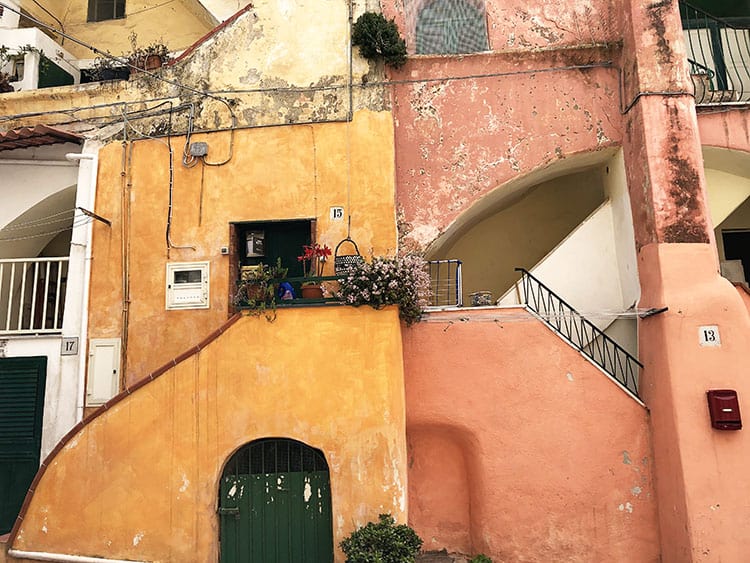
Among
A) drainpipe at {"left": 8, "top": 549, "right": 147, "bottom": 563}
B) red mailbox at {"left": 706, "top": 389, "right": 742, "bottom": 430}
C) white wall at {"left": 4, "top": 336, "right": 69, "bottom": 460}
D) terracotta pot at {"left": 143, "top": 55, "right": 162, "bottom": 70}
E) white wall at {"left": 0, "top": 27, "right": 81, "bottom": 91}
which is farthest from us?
white wall at {"left": 0, "top": 27, "right": 81, "bottom": 91}

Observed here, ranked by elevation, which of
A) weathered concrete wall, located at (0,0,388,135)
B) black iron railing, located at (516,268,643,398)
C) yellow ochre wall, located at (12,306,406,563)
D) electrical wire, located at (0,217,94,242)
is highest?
weathered concrete wall, located at (0,0,388,135)

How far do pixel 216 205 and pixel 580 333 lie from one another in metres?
6.13

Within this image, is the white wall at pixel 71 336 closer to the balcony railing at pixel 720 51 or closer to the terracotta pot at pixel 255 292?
the terracotta pot at pixel 255 292

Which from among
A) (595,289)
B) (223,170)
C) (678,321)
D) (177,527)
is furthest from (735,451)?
(223,170)

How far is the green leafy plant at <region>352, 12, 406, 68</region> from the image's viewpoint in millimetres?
9258

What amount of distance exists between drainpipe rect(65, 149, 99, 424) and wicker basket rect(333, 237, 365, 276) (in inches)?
159

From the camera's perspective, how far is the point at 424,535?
7.96 m

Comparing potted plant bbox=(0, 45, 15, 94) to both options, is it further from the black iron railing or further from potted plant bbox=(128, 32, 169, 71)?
the black iron railing

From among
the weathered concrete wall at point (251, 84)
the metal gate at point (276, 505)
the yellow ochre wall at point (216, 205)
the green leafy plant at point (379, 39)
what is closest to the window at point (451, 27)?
the green leafy plant at point (379, 39)

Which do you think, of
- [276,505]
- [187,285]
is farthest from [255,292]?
[276,505]

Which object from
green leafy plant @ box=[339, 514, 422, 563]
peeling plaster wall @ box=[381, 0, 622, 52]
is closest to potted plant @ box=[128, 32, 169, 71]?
peeling plaster wall @ box=[381, 0, 622, 52]

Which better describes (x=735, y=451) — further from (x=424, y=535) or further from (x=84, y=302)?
(x=84, y=302)

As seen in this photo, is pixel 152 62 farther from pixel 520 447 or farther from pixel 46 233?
pixel 520 447

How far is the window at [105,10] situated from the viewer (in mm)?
13211
